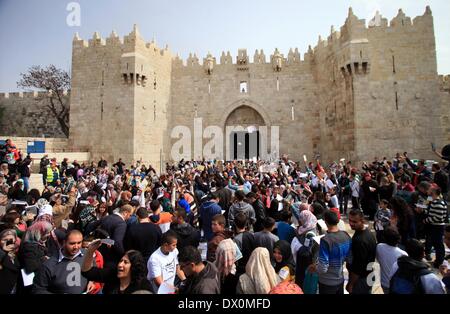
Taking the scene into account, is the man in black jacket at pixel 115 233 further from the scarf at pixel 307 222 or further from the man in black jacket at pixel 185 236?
the scarf at pixel 307 222

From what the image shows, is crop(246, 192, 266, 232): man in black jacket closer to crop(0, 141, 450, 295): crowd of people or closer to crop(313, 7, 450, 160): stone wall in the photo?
crop(0, 141, 450, 295): crowd of people

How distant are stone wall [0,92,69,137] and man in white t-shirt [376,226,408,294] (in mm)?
24887

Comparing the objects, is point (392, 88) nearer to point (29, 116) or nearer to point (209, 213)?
point (209, 213)

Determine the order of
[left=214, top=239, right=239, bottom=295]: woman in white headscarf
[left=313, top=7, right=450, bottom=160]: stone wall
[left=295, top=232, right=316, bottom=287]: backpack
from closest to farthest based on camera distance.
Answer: [left=214, top=239, right=239, bottom=295]: woman in white headscarf < [left=295, top=232, right=316, bottom=287]: backpack < [left=313, top=7, right=450, bottom=160]: stone wall

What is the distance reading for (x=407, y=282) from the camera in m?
2.38

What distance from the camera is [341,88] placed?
14875 mm

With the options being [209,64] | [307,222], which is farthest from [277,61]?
[307,222]

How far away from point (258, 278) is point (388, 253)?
5.02 feet

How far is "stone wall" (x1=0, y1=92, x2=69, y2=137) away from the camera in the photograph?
22422mm

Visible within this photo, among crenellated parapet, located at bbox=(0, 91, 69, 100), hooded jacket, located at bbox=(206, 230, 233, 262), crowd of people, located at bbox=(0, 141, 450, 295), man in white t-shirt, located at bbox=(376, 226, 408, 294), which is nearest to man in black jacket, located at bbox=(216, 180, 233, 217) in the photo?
crowd of people, located at bbox=(0, 141, 450, 295)

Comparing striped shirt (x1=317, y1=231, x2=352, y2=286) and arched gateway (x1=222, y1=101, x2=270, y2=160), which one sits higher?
arched gateway (x1=222, y1=101, x2=270, y2=160)

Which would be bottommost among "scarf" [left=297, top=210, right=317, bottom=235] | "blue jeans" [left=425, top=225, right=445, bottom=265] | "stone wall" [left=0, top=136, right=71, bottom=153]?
"blue jeans" [left=425, top=225, right=445, bottom=265]
